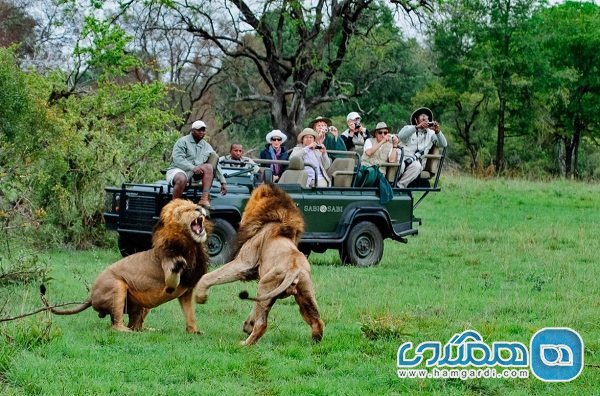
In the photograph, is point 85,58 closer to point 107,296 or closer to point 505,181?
point 107,296

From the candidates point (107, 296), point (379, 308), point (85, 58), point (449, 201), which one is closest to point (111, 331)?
point (107, 296)

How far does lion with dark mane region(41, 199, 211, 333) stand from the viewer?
8.05 metres

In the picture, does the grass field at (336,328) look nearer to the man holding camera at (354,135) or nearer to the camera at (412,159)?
the camera at (412,159)

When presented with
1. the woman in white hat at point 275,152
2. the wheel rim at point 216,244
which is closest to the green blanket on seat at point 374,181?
the woman in white hat at point 275,152

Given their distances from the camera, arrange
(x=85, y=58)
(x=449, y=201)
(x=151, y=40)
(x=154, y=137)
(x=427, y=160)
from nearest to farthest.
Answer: (x=427, y=160)
(x=154, y=137)
(x=85, y=58)
(x=449, y=201)
(x=151, y=40)

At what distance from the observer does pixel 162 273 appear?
8.19 metres

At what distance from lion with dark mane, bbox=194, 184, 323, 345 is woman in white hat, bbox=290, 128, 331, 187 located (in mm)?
5101

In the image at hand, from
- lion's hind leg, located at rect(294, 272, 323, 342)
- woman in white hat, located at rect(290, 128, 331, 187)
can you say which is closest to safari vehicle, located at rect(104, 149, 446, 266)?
woman in white hat, located at rect(290, 128, 331, 187)

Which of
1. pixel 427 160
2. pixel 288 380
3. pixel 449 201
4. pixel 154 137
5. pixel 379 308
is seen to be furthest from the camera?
pixel 449 201

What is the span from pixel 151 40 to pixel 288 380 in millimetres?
33444

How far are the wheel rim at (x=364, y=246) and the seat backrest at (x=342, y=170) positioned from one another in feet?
2.45

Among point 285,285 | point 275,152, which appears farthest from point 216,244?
point 285,285

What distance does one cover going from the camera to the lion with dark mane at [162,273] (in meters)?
8.05

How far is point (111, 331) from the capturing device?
26.3ft
